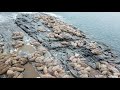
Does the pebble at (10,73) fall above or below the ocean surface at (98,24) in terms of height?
below

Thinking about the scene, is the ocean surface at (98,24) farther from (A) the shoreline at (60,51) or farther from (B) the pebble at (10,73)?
(B) the pebble at (10,73)

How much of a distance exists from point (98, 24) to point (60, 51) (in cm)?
157

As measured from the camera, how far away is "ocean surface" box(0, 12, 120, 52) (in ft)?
13.3

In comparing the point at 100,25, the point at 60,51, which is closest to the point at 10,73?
the point at 60,51

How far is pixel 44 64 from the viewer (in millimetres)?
3021

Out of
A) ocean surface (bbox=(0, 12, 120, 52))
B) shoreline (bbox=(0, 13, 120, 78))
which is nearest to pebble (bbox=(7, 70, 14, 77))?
shoreline (bbox=(0, 13, 120, 78))

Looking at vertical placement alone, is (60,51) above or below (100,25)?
below

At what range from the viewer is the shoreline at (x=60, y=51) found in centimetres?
292

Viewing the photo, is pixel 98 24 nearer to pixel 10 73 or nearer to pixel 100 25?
pixel 100 25

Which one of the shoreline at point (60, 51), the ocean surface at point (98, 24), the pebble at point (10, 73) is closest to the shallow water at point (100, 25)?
the ocean surface at point (98, 24)

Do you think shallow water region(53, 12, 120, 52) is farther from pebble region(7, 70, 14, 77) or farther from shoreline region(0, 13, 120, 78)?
pebble region(7, 70, 14, 77)

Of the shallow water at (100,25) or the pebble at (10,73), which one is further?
the shallow water at (100,25)

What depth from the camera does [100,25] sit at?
4621 millimetres

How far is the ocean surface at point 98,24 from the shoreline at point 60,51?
200 millimetres
